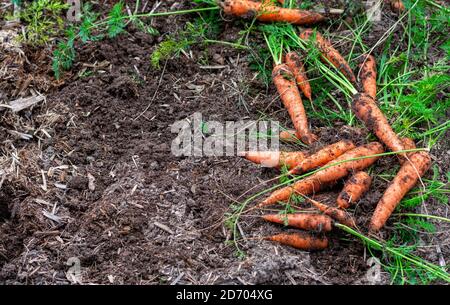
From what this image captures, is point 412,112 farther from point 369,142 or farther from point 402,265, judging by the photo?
point 402,265

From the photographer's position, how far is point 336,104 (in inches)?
165

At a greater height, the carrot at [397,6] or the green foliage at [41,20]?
the carrot at [397,6]

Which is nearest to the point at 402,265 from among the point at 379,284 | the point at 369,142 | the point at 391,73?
the point at 379,284

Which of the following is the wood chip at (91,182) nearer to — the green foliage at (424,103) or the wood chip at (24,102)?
the wood chip at (24,102)

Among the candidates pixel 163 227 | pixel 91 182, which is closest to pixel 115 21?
pixel 91 182

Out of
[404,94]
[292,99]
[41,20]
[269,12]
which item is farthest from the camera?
[41,20]

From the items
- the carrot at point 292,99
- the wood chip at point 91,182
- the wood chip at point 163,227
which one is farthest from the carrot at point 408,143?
the wood chip at point 91,182

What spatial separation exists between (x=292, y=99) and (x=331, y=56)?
0.45 meters

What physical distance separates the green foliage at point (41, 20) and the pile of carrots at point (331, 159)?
140 centimetres

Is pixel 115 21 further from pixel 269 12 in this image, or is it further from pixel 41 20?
pixel 269 12

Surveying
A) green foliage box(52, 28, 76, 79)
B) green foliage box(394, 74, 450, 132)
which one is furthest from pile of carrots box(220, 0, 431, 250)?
green foliage box(52, 28, 76, 79)

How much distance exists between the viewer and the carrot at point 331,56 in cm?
425

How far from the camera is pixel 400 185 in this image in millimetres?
3635

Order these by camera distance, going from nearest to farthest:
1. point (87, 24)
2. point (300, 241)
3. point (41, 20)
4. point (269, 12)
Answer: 1. point (300, 241)
2. point (87, 24)
3. point (269, 12)
4. point (41, 20)
